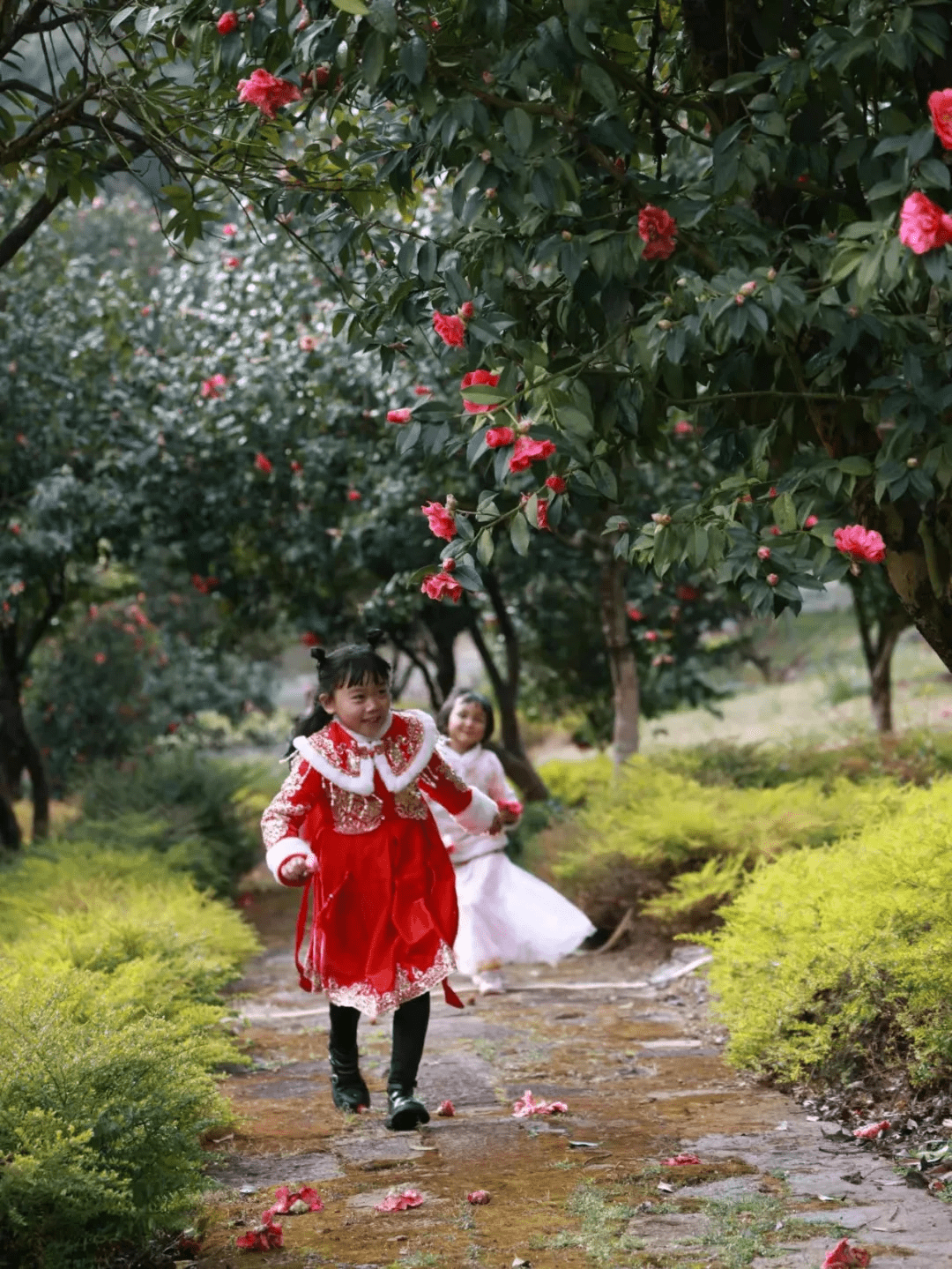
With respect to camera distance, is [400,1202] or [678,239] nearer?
[678,239]

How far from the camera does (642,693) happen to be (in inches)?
623

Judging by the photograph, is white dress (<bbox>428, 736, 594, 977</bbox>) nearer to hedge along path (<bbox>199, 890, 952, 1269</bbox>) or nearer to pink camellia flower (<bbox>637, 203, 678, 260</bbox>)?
hedge along path (<bbox>199, 890, 952, 1269</bbox>)

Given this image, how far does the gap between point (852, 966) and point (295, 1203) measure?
6.31ft

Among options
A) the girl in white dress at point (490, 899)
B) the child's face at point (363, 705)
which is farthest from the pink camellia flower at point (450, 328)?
the girl in white dress at point (490, 899)

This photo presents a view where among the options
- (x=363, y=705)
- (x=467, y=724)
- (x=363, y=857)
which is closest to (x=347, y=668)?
(x=363, y=705)

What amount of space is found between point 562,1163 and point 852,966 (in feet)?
3.80

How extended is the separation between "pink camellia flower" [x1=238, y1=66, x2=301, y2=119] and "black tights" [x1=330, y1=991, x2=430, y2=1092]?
2.95 meters

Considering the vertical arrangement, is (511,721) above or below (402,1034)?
above

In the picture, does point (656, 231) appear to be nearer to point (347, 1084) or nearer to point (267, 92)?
point (267, 92)

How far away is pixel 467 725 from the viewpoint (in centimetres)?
862

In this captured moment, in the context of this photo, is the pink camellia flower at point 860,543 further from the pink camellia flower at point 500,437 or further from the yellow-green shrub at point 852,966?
the yellow-green shrub at point 852,966

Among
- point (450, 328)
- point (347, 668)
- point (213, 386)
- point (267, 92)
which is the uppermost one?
point (213, 386)

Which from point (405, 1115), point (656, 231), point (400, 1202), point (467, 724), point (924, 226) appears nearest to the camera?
point (924, 226)

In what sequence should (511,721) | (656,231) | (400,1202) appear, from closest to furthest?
(656,231) → (400,1202) → (511,721)
